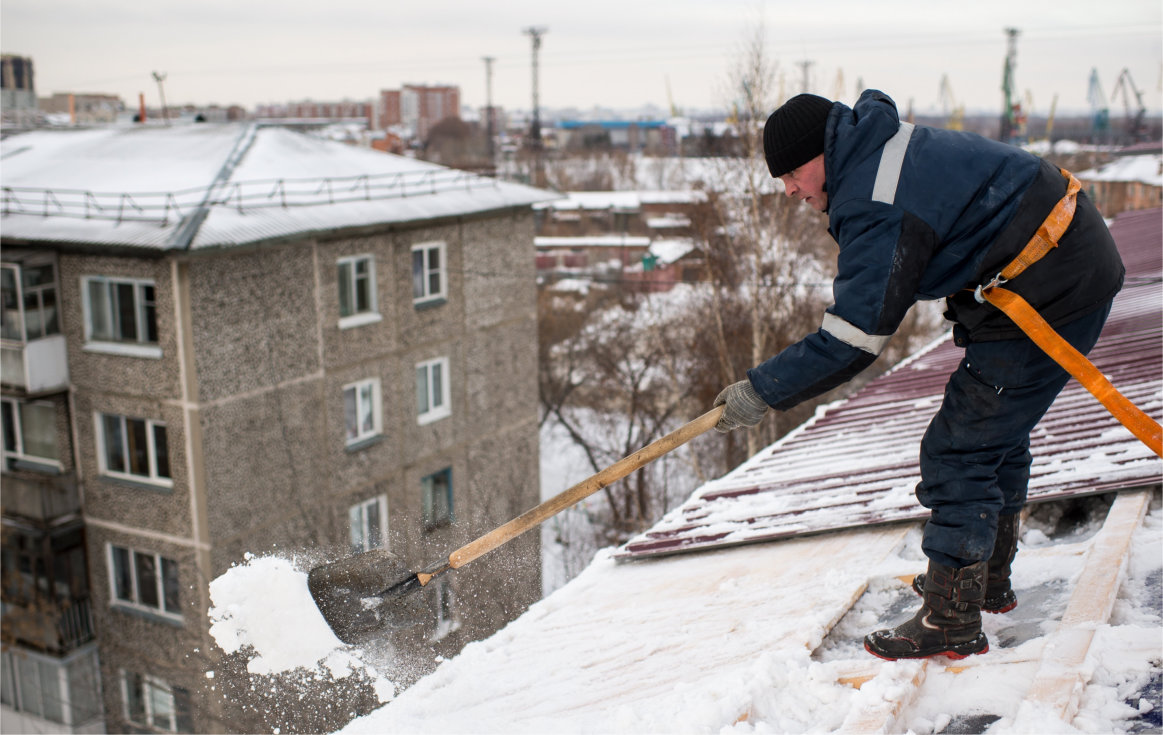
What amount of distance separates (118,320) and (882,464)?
36.3 feet

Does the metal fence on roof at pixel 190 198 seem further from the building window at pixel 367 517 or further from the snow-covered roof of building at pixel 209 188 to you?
the building window at pixel 367 517

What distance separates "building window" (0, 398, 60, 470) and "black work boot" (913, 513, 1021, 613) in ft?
45.6

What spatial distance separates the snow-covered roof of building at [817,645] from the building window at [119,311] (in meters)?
9.79

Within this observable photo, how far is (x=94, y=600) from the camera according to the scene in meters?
14.3

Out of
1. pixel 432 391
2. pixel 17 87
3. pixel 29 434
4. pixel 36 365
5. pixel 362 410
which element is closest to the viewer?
pixel 36 365

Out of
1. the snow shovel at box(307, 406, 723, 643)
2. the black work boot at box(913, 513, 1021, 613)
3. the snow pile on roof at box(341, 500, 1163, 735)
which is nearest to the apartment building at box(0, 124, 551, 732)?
the snow shovel at box(307, 406, 723, 643)

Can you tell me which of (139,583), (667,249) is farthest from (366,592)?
(667,249)

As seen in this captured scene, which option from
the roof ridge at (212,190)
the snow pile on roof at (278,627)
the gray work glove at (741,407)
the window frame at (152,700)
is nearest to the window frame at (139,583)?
the window frame at (152,700)

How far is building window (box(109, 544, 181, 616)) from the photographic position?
1320 centimetres

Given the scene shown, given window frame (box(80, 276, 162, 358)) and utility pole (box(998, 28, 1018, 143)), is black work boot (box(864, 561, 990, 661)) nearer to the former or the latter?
window frame (box(80, 276, 162, 358))

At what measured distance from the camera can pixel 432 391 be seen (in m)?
16.3

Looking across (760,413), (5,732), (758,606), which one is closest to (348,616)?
(758,606)

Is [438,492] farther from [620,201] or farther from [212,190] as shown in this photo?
[620,201]

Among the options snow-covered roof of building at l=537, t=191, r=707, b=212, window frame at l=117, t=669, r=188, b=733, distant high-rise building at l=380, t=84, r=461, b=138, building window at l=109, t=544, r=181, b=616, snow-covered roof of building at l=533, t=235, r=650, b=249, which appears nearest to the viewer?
building window at l=109, t=544, r=181, b=616
